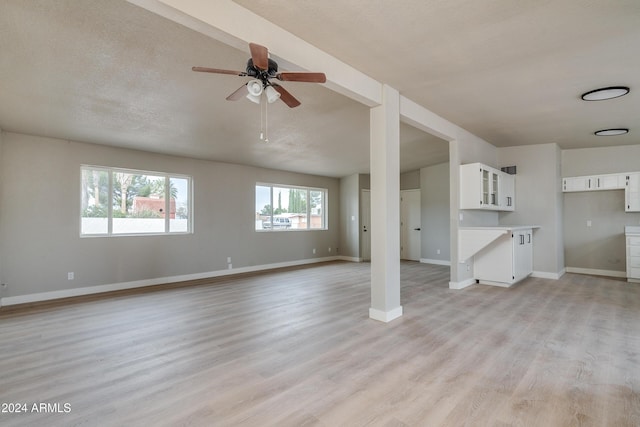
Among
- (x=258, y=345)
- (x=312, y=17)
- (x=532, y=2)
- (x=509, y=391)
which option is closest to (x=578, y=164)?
(x=532, y=2)

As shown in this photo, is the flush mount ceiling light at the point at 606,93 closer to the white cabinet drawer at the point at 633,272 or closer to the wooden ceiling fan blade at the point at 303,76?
the wooden ceiling fan blade at the point at 303,76

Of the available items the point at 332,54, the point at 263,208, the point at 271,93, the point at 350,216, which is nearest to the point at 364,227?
the point at 350,216

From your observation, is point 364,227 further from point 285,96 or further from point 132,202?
point 285,96

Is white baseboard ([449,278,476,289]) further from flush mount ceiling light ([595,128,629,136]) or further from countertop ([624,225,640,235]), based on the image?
flush mount ceiling light ([595,128,629,136])

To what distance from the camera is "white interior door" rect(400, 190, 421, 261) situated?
8.34m

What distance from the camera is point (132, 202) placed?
539 cm

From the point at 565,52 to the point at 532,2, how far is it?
95 centimetres

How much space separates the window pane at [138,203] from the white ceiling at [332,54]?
0.77 meters

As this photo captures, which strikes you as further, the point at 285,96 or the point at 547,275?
the point at 547,275

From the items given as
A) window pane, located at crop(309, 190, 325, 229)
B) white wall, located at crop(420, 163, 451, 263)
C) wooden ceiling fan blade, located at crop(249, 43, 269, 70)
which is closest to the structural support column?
wooden ceiling fan blade, located at crop(249, 43, 269, 70)

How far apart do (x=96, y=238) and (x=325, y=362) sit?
14.6ft

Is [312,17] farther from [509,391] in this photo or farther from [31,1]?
[509,391]

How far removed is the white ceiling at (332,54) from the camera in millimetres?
2131

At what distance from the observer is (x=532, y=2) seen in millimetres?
2064
